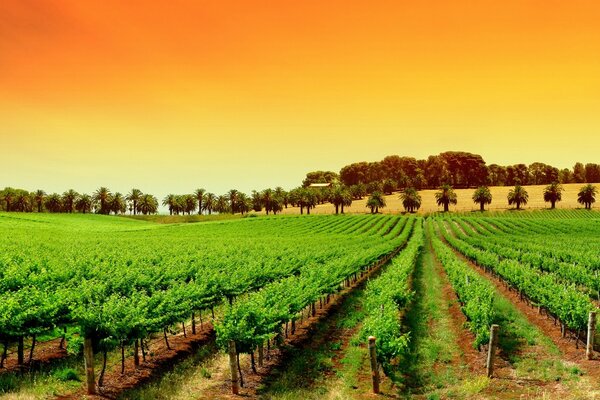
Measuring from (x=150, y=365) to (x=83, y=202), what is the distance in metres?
168

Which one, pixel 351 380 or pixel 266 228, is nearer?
pixel 351 380

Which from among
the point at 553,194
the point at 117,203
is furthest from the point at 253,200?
the point at 553,194

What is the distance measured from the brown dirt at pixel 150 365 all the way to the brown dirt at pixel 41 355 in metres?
2.28

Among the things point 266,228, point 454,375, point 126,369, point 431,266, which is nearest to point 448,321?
point 454,375

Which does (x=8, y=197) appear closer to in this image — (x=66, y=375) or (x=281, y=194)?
(x=281, y=194)

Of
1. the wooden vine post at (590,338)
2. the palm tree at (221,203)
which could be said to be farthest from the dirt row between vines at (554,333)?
the palm tree at (221,203)

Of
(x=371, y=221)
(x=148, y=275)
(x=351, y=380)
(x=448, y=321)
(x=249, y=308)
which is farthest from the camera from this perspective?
(x=371, y=221)

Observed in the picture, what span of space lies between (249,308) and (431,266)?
33598mm

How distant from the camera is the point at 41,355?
19.2 m

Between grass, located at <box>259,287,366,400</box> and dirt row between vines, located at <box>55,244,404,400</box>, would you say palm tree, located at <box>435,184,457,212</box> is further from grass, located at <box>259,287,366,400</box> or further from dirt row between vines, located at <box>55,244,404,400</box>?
grass, located at <box>259,287,366,400</box>

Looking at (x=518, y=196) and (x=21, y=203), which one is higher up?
(x=21, y=203)

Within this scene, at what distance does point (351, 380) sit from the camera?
1656cm

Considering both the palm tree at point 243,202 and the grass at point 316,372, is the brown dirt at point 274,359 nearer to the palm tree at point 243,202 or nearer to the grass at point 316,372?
the grass at point 316,372

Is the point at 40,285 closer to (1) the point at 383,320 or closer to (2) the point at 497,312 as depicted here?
(1) the point at 383,320
